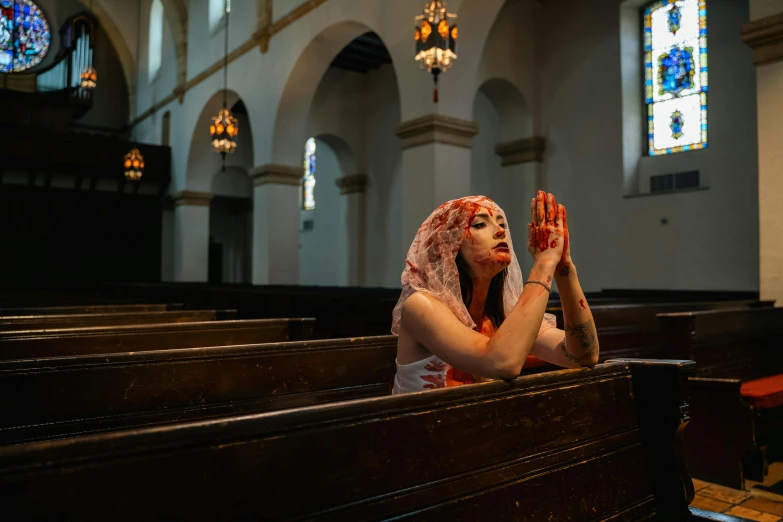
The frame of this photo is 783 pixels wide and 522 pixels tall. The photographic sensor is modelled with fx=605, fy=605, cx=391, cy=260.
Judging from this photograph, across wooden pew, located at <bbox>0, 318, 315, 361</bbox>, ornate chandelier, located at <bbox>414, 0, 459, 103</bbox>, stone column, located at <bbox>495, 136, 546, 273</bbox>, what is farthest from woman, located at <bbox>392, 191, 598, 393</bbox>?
stone column, located at <bbox>495, 136, 546, 273</bbox>

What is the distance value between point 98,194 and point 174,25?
181 inches

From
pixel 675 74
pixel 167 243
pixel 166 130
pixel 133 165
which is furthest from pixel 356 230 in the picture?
pixel 675 74

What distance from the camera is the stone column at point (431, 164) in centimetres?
730

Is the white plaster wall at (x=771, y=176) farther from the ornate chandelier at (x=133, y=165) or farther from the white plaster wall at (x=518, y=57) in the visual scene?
the ornate chandelier at (x=133, y=165)

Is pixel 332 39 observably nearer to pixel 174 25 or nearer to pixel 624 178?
pixel 624 178

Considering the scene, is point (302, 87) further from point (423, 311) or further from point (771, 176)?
point (423, 311)

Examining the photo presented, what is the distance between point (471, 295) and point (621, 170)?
802 centimetres

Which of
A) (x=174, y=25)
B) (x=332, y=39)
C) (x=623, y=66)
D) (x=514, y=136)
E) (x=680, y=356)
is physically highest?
(x=174, y=25)

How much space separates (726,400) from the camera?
319 centimetres

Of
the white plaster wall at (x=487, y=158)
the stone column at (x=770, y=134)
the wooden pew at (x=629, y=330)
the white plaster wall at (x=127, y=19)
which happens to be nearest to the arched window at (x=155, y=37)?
the white plaster wall at (x=127, y=19)

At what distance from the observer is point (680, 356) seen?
3402mm

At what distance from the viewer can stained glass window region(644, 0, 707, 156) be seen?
27.2 feet

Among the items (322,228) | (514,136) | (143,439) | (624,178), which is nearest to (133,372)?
(143,439)

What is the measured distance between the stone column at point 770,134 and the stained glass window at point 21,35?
59.4ft
